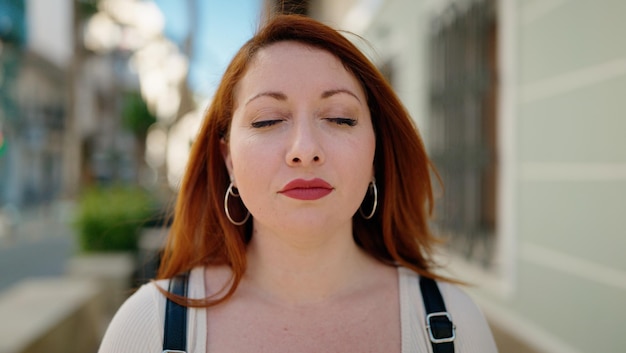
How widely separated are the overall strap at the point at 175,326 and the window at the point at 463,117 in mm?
Result: 2873

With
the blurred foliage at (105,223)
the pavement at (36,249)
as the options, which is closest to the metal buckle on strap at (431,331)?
the blurred foliage at (105,223)

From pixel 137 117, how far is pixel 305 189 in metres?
14.7

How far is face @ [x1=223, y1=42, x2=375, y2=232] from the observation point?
1.48m

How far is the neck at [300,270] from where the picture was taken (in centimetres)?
165

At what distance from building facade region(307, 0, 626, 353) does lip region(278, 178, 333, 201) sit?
2.65ft

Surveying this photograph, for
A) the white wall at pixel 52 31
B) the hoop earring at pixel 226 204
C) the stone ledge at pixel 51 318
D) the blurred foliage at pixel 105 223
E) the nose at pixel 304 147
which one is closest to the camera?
the nose at pixel 304 147

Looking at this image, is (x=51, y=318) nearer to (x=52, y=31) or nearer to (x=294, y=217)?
(x=294, y=217)

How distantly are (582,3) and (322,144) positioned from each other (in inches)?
69.1

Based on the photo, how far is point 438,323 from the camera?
1.54 m

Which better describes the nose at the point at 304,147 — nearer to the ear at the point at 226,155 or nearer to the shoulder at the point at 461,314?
the ear at the point at 226,155

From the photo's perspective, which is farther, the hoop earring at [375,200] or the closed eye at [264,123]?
the hoop earring at [375,200]

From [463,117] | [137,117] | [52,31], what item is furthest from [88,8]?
[463,117]

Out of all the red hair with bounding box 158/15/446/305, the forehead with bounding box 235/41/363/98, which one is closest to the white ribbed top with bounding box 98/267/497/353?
the red hair with bounding box 158/15/446/305

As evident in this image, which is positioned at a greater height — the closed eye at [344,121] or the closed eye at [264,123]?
the closed eye at [344,121]
